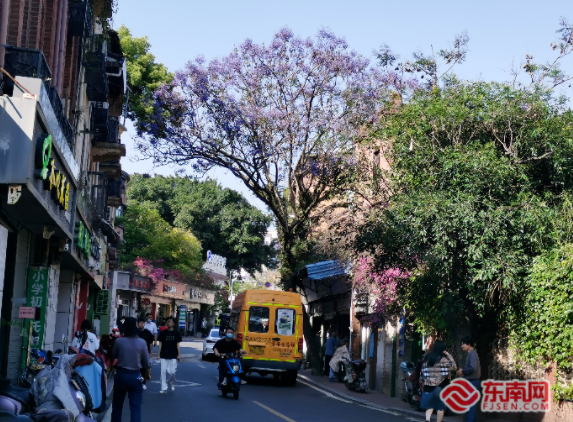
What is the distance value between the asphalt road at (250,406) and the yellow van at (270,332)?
1.02 meters

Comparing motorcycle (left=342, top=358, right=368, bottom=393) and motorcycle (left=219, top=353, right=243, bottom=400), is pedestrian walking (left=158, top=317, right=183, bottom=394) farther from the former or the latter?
motorcycle (left=342, top=358, right=368, bottom=393)

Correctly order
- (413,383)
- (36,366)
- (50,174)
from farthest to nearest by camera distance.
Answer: (413,383)
(50,174)
(36,366)

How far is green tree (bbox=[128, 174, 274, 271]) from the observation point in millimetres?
63875

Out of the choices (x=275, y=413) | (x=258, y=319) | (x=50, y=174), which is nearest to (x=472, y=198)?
(x=275, y=413)

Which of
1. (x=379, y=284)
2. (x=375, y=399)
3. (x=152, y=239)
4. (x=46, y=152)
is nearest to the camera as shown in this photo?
(x=46, y=152)

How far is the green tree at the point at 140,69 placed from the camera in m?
36.5

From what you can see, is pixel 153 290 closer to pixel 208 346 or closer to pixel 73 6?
pixel 208 346

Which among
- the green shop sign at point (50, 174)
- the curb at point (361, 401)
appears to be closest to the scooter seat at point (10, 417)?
the green shop sign at point (50, 174)

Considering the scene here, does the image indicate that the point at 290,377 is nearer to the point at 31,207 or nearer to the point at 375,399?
the point at 375,399

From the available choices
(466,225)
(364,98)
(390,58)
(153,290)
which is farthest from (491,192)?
(153,290)

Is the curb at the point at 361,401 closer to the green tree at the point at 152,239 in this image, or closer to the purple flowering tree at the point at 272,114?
the purple flowering tree at the point at 272,114

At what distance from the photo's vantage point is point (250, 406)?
55.5 ft

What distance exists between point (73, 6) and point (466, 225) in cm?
1068

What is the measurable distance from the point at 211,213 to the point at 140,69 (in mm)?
28566
